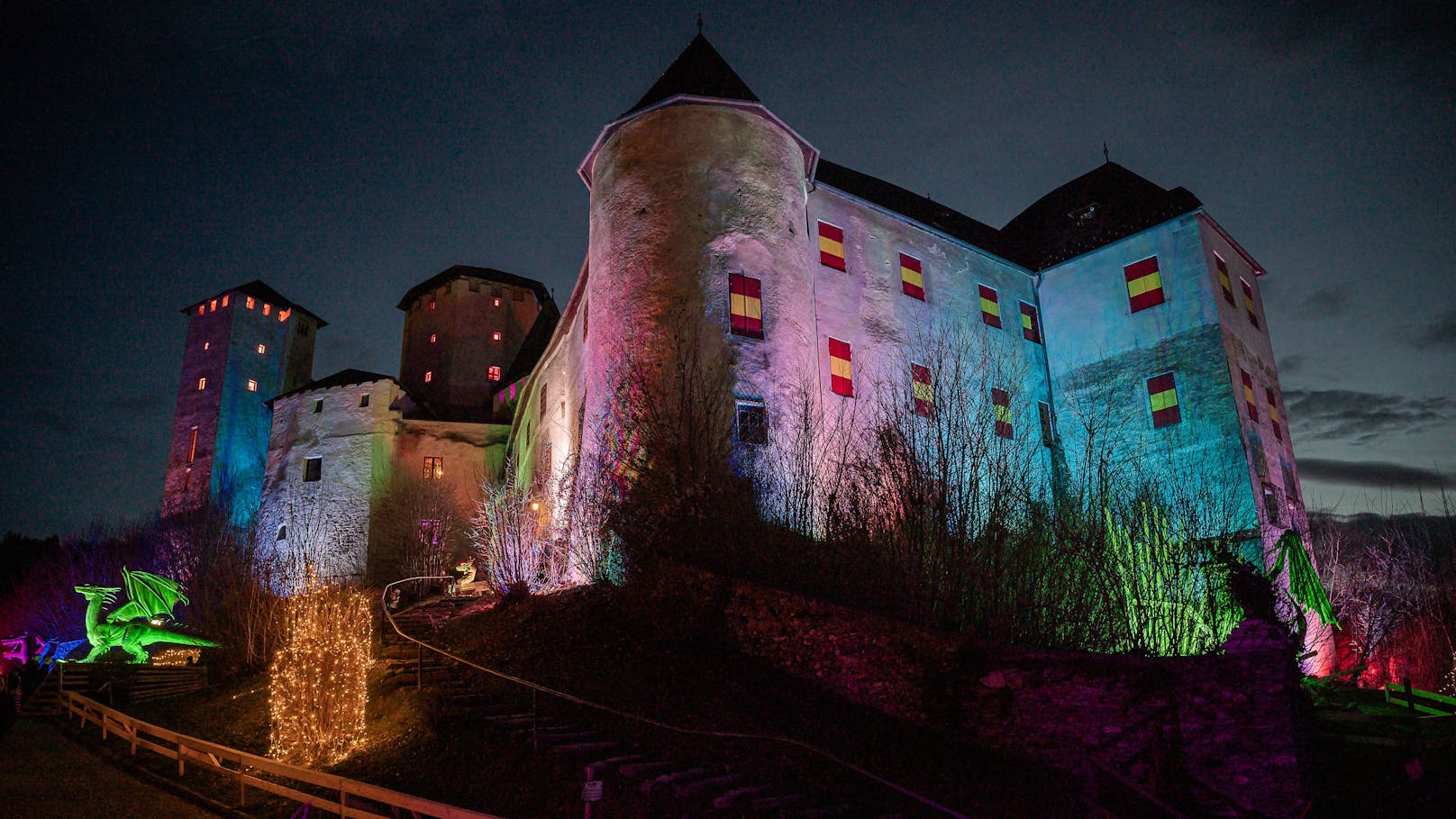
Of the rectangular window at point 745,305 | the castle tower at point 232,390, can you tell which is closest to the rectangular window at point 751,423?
the rectangular window at point 745,305

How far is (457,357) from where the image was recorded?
137ft

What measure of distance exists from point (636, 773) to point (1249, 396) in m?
20.8

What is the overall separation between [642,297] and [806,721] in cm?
1056

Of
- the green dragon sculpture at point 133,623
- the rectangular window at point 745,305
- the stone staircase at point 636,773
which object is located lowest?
the stone staircase at point 636,773

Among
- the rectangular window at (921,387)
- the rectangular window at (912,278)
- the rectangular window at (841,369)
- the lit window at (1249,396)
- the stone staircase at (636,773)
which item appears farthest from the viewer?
the rectangular window at (912,278)

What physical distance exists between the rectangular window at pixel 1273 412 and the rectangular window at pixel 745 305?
15.7 m

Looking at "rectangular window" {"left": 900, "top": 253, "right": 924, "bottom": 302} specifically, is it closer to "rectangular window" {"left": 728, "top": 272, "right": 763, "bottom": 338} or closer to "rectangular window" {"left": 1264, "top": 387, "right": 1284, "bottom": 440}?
"rectangular window" {"left": 728, "top": 272, "right": 763, "bottom": 338}

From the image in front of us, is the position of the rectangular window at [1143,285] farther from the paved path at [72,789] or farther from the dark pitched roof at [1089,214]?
the paved path at [72,789]

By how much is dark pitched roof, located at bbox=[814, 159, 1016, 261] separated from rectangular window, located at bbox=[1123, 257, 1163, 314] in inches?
155

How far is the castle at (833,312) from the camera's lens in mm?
19031

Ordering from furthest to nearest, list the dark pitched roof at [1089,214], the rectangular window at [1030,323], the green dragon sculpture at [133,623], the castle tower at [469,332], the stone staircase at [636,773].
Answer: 1. the castle tower at [469,332]
2. the rectangular window at [1030,323]
3. the dark pitched roof at [1089,214]
4. the green dragon sculpture at [133,623]
5. the stone staircase at [636,773]

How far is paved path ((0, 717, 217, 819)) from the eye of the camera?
991 centimetres

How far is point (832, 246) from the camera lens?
22438 mm

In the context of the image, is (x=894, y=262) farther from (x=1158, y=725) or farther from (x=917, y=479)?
(x=1158, y=725)
